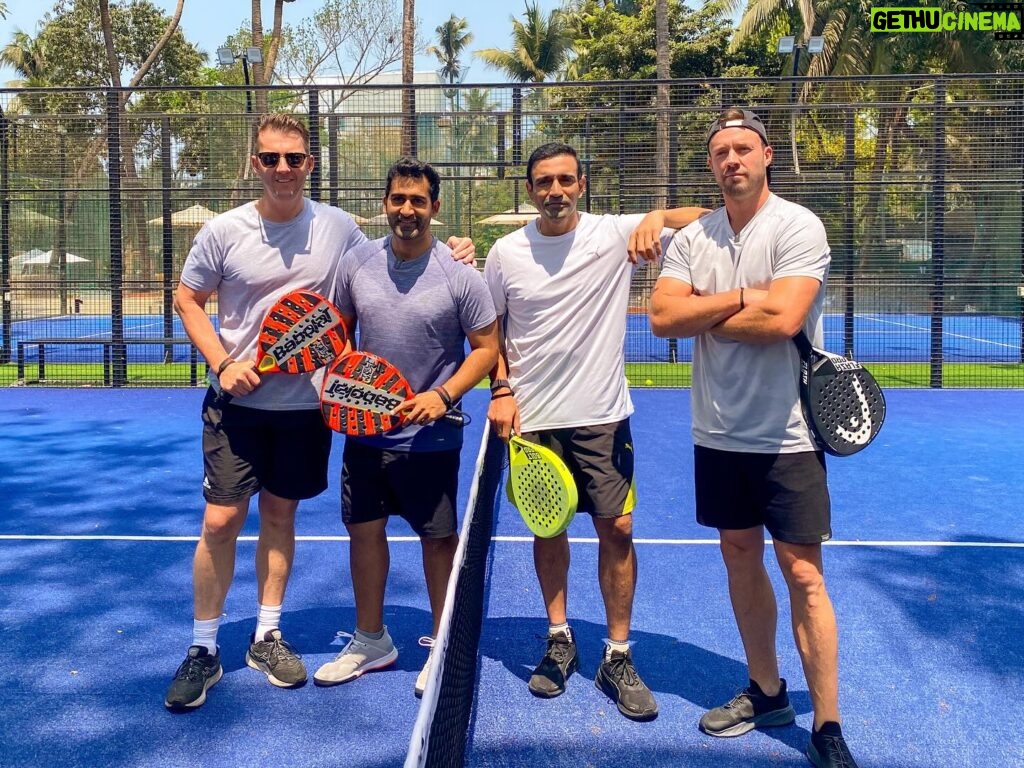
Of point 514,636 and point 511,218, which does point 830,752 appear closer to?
point 514,636

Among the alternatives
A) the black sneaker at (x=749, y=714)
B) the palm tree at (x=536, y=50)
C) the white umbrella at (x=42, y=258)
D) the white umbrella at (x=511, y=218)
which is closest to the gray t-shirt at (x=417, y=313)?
the black sneaker at (x=749, y=714)

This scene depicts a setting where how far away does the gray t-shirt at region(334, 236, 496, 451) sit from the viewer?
3.99 m

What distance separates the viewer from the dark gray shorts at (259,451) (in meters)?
4.16

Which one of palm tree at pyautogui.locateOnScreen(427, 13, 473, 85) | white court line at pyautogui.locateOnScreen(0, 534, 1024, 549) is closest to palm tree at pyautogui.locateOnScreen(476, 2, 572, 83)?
palm tree at pyautogui.locateOnScreen(427, 13, 473, 85)

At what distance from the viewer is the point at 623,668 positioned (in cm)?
399

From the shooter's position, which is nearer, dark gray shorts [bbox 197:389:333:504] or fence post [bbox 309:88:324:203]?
dark gray shorts [bbox 197:389:333:504]

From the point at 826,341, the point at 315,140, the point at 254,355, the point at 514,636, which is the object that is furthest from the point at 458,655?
the point at 826,341

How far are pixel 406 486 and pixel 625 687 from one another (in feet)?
3.73

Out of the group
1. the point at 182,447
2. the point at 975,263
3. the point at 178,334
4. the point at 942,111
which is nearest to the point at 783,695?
the point at 182,447

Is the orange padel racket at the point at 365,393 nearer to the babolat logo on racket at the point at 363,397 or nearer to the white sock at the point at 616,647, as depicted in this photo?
the babolat logo on racket at the point at 363,397

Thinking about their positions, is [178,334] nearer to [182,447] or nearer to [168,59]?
[182,447]

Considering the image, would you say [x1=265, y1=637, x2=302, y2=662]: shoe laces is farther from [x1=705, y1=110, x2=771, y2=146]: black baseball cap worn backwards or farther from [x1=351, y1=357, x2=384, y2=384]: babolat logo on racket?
[x1=705, y1=110, x2=771, y2=146]: black baseball cap worn backwards

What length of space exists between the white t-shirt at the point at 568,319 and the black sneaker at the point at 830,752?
4.61 ft

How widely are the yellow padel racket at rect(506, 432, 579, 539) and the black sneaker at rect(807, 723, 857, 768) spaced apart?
1120 mm
